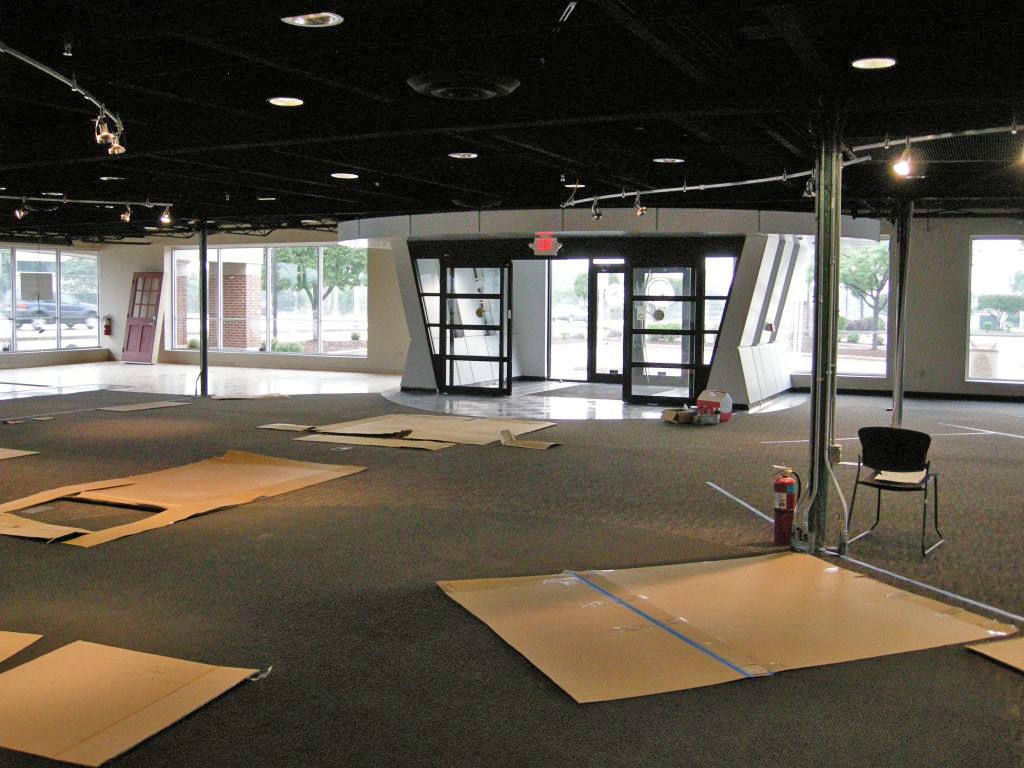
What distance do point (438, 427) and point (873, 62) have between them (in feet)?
22.1

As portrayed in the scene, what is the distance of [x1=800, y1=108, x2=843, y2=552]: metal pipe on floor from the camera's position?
588 centimetres

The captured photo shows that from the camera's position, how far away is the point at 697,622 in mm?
4352

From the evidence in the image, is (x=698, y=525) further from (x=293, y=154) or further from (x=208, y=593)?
(x=293, y=154)

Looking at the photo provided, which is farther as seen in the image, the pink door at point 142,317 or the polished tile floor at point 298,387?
the pink door at point 142,317

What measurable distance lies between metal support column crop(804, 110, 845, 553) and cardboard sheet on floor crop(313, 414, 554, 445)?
447 centimetres

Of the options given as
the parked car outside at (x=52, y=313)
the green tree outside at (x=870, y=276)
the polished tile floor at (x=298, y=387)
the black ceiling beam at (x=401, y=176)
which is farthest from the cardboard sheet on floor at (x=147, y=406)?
the green tree outside at (x=870, y=276)

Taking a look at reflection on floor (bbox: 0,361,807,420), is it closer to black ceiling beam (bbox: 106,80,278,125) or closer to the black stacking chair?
black ceiling beam (bbox: 106,80,278,125)

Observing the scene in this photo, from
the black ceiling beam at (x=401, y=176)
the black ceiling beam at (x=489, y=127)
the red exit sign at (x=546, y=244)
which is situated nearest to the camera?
the black ceiling beam at (x=489, y=127)

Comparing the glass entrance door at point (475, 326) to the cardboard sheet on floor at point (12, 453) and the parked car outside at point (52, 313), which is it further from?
the parked car outside at point (52, 313)

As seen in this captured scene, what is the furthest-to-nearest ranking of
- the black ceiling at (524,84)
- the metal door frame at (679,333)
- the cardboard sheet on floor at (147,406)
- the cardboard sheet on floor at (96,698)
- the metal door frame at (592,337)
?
the metal door frame at (592,337)
the metal door frame at (679,333)
the cardboard sheet on floor at (147,406)
the black ceiling at (524,84)
the cardboard sheet on floor at (96,698)

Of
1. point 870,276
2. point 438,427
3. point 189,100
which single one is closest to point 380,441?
point 438,427

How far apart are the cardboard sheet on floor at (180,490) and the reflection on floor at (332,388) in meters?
4.49

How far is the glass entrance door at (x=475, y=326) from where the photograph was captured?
1492cm

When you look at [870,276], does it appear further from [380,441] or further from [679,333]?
[380,441]
